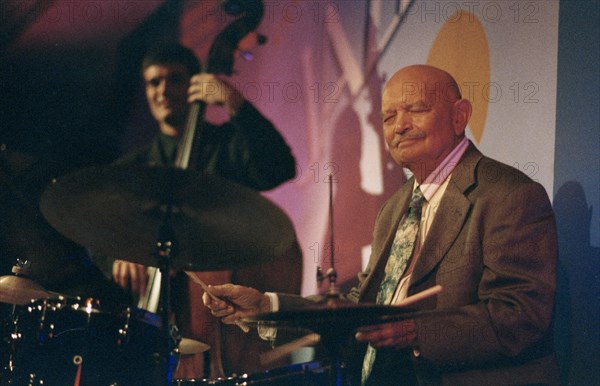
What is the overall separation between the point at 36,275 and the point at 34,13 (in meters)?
1.38

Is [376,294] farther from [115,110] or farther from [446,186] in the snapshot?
[115,110]

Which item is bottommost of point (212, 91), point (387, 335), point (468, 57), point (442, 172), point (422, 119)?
point (387, 335)

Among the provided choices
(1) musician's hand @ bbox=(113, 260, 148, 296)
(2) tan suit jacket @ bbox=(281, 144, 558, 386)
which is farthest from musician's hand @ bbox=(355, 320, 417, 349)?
(1) musician's hand @ bbox=(113, 260, 148, 296)

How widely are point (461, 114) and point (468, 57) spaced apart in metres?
0.39

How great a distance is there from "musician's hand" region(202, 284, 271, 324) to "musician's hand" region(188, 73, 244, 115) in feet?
3.61

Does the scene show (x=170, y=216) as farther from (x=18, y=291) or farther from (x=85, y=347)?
(x=18, y=291)

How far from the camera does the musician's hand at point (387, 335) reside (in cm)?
224

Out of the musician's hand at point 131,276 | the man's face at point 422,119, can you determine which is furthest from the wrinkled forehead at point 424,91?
the musician's hand at point 131,276

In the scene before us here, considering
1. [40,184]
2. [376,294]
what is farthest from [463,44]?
[40,184]

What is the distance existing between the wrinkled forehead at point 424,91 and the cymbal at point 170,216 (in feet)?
3.07

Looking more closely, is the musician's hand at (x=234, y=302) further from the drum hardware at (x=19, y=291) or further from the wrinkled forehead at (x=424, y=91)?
the wrinkled forehead at (x=424, y=91)

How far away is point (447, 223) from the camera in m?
2.63

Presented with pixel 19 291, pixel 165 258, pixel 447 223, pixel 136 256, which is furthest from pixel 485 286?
pixel 19 291

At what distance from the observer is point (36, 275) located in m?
3.47
